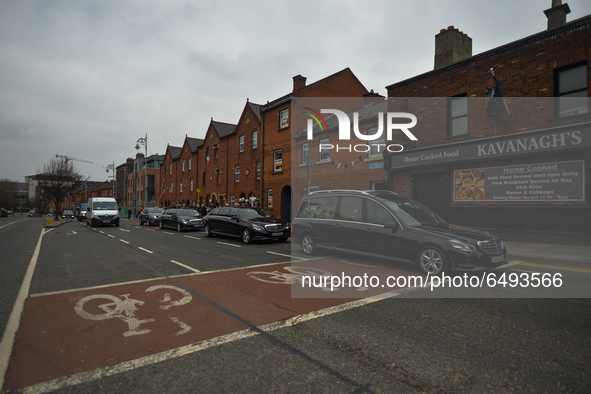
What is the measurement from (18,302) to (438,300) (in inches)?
252

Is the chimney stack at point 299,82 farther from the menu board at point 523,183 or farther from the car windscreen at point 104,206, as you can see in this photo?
the car windscreen at point 104,206

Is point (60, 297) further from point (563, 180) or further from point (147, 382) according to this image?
point (563, 180)

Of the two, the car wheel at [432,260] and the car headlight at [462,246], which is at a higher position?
the car headlight at [462,246]

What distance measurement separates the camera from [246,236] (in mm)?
13508

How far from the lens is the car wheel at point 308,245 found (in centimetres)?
962

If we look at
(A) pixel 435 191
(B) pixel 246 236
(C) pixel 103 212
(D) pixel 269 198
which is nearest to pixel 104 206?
(C) pixel 103 212

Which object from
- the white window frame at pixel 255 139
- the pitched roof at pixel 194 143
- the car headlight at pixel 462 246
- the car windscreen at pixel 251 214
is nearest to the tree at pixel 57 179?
the pitched roof at pixel 194 143

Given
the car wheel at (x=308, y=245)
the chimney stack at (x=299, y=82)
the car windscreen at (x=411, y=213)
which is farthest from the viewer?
the chimney stack at (x=299, y=82)

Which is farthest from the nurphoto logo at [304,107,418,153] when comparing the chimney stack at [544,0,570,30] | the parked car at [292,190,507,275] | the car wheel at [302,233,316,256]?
the car wheel at [302,233,316,256]

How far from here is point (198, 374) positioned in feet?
9.70

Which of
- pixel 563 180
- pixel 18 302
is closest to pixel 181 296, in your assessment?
pixel 18 302

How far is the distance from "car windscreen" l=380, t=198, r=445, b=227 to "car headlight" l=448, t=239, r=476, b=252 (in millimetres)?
990

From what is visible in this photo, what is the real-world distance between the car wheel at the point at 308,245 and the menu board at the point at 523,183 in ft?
27.0

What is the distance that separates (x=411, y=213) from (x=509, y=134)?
759cm
